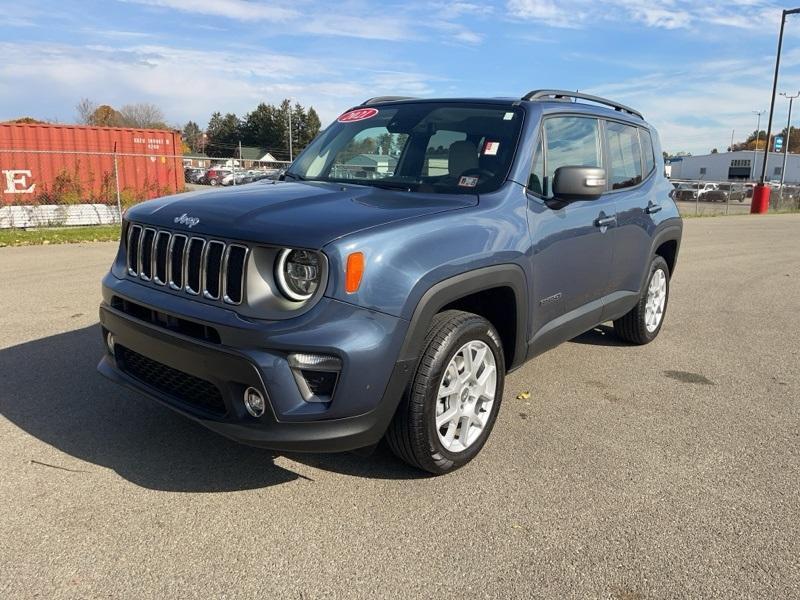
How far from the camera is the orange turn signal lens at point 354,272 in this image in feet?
8.65

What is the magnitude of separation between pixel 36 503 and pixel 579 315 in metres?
3.22

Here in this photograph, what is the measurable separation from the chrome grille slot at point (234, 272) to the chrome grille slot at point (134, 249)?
30.9 inches

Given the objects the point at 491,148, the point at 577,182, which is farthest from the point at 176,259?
the point at 577,182

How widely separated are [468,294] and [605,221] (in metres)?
1.63

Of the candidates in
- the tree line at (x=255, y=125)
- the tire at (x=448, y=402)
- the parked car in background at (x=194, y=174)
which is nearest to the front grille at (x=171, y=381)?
the tire at (x=448, y=402)

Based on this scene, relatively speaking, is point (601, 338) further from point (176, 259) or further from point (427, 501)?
point (176, 259)

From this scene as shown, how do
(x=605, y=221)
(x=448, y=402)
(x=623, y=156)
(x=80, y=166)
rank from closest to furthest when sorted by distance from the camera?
(x=448, y=402) → (x=605, y=221) → (x=623, y=156) → (x=80, y=166)

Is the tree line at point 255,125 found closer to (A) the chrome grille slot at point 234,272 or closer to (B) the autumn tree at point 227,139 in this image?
(B) the autumn tree at point 227,139

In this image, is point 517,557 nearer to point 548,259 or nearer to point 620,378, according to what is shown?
point 548,259

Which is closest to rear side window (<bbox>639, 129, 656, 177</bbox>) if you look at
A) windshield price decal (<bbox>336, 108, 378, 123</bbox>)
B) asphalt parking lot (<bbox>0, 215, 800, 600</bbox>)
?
asphalt parking lot (<bbox>0, 215, 800, 600</bbox>)

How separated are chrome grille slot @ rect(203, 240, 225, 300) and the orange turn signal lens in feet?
1.97

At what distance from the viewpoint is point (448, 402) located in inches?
126

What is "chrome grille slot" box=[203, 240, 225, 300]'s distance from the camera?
2.83m

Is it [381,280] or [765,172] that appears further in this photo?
[765,172]
